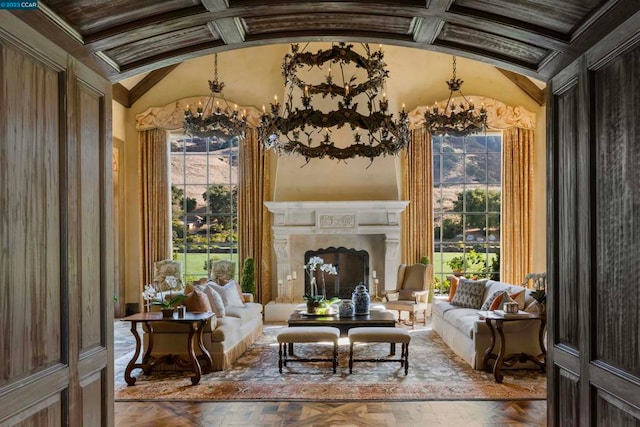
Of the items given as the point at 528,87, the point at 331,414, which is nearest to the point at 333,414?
the point at 331,414

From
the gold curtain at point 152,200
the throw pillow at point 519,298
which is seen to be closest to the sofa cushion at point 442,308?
the throw pillow at point 519,298

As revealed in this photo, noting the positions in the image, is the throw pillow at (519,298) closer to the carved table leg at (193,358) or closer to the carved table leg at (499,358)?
the carved table leg at (499,358)

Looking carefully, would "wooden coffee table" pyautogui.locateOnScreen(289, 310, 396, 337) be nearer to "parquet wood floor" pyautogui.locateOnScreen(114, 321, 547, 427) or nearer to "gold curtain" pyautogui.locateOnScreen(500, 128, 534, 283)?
"parquet wood floor" pyautogui.locateOnScreen(114, 321, 547, 427)

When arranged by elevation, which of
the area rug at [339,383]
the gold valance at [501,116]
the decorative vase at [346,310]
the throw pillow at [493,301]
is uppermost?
the gold valance at [501,116]

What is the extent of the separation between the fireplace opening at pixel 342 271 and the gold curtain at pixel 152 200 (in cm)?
282

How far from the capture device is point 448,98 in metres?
9.93

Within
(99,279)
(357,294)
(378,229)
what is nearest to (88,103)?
(99,279)

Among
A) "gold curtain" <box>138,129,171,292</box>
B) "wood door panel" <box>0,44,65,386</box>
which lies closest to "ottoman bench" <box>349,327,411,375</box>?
"wood door panel" <box>0,44,65,386</box>

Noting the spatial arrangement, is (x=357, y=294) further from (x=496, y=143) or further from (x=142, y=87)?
(x=142, y=87)

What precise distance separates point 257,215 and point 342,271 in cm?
191

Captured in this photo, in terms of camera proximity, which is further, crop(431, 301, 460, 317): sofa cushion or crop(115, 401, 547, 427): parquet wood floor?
crop(431, 301, 460, 317): sofa cushion

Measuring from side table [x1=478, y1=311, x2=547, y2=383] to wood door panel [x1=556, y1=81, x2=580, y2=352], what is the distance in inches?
119

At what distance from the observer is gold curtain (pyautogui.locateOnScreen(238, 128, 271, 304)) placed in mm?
10102

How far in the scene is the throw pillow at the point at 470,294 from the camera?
741 cm
